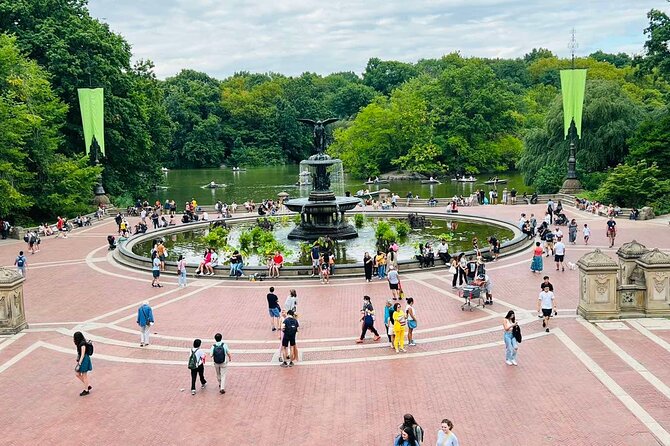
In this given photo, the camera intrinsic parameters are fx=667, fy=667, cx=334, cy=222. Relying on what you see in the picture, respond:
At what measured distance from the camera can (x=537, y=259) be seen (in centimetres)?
2519

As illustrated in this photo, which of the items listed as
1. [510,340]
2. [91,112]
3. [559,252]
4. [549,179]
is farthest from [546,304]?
[91,112]

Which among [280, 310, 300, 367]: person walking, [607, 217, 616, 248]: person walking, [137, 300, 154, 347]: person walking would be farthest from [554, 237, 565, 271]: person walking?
[137, 300, 154, 347]: person walking

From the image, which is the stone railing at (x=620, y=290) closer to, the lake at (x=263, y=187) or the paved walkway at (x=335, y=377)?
the paved walkway at (x=335, y=377)

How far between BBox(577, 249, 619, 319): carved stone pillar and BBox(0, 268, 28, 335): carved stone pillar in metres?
16.2

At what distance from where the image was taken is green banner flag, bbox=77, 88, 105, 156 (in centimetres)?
4766

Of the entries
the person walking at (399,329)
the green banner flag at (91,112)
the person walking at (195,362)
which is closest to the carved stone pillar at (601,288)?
the person walking at (399,329)

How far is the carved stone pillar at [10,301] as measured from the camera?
1895cm

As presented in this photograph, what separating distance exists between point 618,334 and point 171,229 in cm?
2869

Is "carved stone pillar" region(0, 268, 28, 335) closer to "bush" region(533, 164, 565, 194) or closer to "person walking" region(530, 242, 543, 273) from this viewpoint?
"person walking" region(530, 242, 543, 273)

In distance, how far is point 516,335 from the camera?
15102mm

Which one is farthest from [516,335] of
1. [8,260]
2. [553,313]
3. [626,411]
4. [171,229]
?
[171,229]

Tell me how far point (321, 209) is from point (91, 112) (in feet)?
76.8

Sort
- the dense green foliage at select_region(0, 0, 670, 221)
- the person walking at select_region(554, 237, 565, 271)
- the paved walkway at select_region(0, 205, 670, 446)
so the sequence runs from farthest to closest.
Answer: the dense green foliage at select_region(0, 0, 670, 221) → the person walking at select_region(554, 237, 565, 271) → the paved walkway at select_region(0, 205, 670, 446)

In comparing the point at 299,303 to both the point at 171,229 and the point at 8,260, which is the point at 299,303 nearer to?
the point at 8,260
